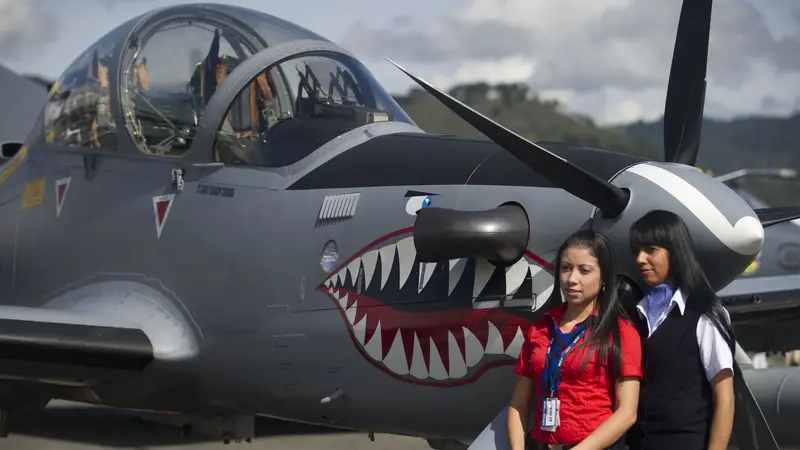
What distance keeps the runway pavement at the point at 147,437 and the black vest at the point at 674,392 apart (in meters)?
5.01

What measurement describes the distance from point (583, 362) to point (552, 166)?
3.36 feet

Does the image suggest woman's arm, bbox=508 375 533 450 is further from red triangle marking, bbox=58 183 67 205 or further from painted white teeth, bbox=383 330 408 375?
red triangle marking, bbox=58 183 67 205

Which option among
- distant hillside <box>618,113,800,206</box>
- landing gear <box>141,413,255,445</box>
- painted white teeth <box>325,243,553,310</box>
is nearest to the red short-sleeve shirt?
painted white teeth <box>325,243,553,310</box>

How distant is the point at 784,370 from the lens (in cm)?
682

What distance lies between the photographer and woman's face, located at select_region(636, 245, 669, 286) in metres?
3.73

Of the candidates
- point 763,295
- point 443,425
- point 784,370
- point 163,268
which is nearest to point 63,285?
point 163,268

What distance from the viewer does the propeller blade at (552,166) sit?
427cm

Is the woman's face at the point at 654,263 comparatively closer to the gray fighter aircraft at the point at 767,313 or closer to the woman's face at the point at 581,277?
the woman's face at the point at 581,277

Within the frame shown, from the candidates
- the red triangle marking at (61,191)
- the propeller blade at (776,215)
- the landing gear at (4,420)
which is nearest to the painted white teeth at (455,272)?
the propeller blade at (776,215)

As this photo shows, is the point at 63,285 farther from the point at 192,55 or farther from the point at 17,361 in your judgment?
the point at 192,55

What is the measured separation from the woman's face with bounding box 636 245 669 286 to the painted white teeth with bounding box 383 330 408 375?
1.59m

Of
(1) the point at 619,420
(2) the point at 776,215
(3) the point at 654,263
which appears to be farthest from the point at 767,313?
(1) the point at 619,420

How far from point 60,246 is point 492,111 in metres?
11.7

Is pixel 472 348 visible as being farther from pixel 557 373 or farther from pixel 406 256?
pixel 557 373
